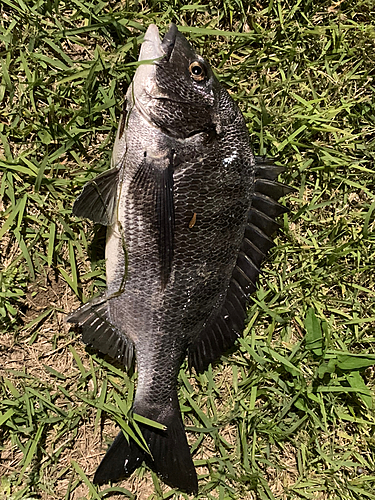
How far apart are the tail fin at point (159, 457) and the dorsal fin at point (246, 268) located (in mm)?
410

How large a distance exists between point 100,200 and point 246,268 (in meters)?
0.86

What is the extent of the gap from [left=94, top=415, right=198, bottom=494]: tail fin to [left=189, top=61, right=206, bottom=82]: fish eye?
5.91 ft

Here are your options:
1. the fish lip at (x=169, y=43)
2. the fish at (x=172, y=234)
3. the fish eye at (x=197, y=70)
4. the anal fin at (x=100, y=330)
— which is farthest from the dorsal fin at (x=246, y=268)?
the fish lip at (x=169, y=43)

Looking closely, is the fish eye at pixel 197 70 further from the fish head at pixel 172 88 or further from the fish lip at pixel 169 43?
the fish lip at pixel 169 43

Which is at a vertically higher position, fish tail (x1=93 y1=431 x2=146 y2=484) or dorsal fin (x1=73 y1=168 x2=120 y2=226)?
dorsal fin (x1=73 y1=168 x2=120 y2=226)

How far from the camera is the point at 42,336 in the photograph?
2.33 metres

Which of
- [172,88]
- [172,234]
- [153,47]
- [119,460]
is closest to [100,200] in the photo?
[172,234]

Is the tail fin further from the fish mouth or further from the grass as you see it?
the fish mouth

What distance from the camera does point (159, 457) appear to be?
2.22 meters

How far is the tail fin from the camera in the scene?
7.19 feet

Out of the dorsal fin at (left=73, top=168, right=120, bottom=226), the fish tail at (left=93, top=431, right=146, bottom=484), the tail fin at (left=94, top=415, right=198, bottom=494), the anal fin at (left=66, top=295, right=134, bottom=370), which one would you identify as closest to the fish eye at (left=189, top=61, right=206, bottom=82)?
the dorsal fin at (left=73, top=168, right=120, bottom=226)

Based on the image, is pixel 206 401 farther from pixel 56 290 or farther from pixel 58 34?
pixel 58 34

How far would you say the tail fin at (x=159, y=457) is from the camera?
2191mm

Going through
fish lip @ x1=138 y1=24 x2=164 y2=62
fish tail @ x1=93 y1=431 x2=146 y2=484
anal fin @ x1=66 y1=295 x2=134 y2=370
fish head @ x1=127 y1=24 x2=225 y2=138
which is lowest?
fish tail @ x1=93 y1=431 x2=146 y2=484
